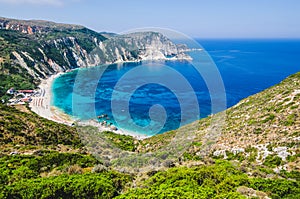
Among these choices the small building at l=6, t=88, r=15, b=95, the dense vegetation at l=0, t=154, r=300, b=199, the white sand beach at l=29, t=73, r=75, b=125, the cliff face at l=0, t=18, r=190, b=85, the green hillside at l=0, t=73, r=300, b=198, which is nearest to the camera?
the dense vegetation at l=0, t=154, r=300, b=199

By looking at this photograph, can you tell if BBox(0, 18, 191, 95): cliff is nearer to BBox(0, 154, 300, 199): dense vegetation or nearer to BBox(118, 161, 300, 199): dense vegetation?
BBox(0, 154, 300, 199): dense vegetation

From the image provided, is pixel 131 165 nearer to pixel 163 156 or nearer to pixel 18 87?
pixel 163 156

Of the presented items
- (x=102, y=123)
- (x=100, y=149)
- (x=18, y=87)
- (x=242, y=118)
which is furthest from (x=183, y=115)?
(x=18, y=87)

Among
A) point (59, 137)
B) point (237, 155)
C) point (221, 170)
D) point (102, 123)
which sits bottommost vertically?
point (102, 123)

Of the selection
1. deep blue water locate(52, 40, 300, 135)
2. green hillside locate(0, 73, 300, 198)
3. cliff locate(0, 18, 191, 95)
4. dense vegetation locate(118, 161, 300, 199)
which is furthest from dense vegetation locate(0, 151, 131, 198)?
cliff locate(0, 18, 191, 95)

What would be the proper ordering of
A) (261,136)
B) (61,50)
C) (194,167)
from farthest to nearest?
(61,50) → (261,136) → (194,167)

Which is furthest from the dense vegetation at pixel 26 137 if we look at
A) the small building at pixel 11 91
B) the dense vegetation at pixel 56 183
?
the small building at pixel 11 91

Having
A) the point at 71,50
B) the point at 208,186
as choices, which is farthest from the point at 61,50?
the point at 208,186

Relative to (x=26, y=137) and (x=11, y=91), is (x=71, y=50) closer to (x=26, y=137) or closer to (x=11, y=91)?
(x=11, y=91)
